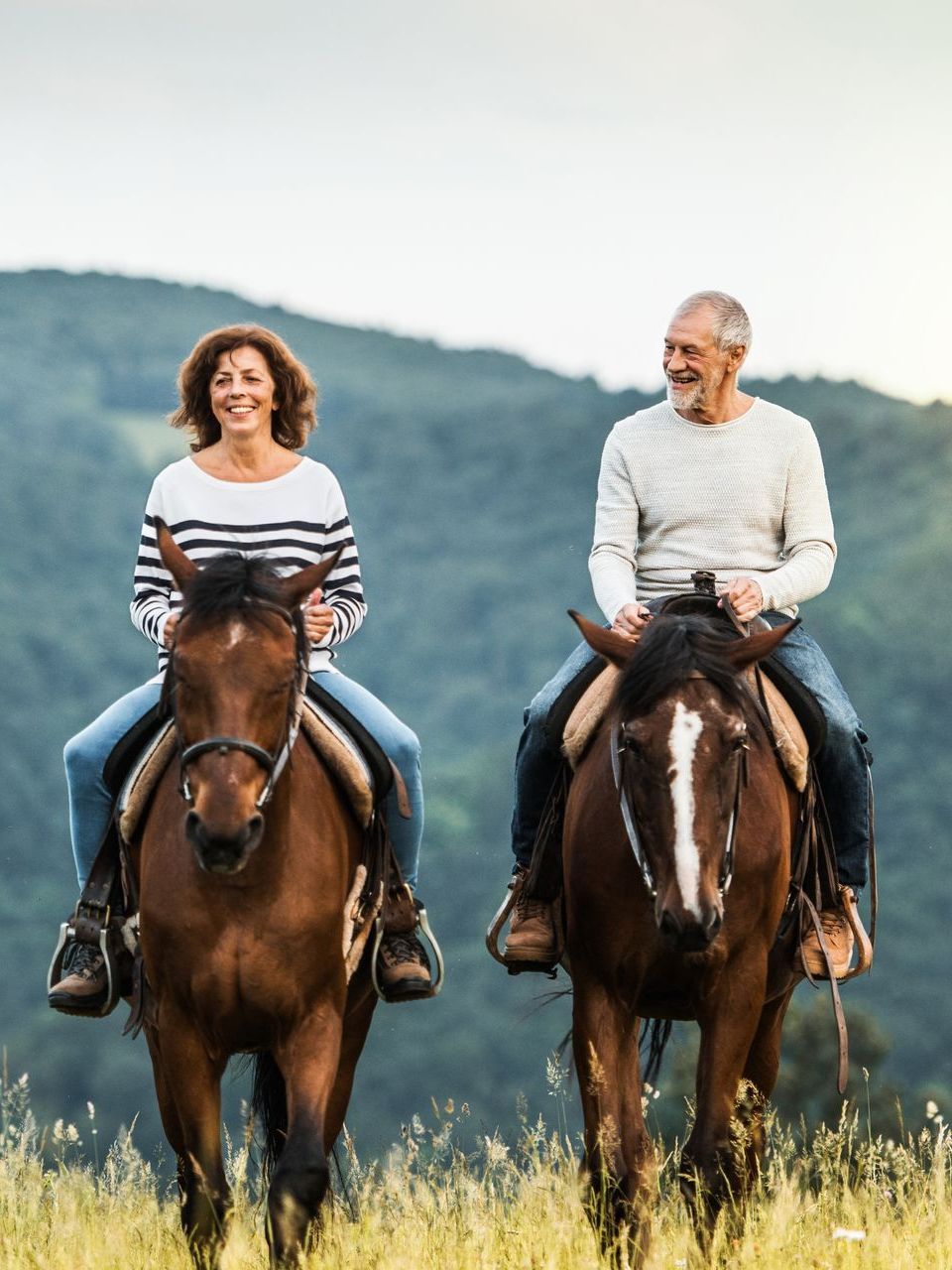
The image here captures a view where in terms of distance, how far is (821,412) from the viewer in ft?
443

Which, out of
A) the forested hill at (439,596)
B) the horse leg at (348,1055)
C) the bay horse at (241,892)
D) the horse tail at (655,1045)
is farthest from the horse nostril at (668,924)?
the forested hill at (439,596)

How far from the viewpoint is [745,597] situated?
699 centimetres

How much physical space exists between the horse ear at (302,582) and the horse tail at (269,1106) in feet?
7.93

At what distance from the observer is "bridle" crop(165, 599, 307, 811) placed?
218 inches

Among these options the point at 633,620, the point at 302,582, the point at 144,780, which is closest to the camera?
the point at 302,582

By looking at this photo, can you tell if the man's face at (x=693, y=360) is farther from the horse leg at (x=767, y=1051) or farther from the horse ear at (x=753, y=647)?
the horse leg at (x=767, y=1051)

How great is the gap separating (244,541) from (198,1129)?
7.44 feet

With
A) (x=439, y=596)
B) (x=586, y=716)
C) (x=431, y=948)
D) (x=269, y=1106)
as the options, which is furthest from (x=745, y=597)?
(x=439, y=596)

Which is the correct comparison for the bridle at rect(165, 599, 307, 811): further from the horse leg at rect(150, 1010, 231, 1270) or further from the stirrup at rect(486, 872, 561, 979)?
the stirrup at rect(486, 872, 561, 979)

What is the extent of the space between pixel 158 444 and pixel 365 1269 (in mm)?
128729

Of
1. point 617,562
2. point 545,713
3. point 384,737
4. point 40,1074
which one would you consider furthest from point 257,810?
point 40,1074

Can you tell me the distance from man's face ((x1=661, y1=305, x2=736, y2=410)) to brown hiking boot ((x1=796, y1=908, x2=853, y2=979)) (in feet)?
7.21

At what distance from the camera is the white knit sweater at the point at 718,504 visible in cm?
753

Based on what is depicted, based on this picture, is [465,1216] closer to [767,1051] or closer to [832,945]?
[767,1051]
